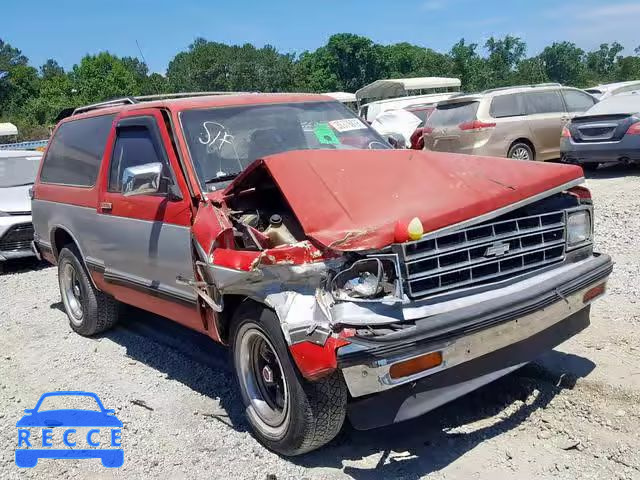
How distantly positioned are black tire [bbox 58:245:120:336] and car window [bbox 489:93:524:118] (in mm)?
8502

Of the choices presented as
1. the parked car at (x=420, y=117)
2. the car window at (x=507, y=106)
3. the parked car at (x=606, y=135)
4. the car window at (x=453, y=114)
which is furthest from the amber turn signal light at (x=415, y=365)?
the parked car at (x=420, y=117)

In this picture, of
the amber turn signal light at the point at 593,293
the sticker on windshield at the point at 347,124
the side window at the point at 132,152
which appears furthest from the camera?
the sticker on windshield at the point at 347,124

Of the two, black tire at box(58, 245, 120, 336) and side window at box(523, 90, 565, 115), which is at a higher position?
side window at box(523, 90, 565, 115)

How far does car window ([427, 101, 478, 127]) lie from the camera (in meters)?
12.0

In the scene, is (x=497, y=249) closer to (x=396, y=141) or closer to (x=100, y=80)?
(x=396, y=141)

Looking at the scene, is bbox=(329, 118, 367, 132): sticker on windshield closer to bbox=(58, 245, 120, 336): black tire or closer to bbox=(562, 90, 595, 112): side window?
bbox=(58, 245, 120, 336): black tire

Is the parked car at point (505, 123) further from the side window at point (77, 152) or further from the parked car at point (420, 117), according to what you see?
the side window at point (77, 152)

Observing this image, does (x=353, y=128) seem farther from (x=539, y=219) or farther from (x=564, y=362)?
(x=564, y=362)

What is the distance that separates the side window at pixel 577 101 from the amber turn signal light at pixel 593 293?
10011 millimetres

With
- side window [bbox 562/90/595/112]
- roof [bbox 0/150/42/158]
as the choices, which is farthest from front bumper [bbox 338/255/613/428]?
side window [bbox 562/90/595/112]

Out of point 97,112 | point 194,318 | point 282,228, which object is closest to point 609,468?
point 282,228

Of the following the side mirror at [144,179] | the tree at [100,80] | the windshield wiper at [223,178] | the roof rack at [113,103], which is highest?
the tree at [100,80]

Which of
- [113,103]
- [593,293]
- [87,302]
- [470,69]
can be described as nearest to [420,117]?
[113,103]

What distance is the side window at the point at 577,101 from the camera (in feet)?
42.3
